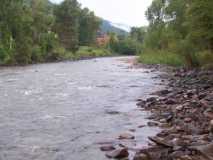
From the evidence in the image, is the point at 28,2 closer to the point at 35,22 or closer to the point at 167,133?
the point at 35,22

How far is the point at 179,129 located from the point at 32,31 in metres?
54.3

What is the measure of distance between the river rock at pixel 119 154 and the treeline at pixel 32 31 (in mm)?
47352

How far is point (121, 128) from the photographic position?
12.5 metres

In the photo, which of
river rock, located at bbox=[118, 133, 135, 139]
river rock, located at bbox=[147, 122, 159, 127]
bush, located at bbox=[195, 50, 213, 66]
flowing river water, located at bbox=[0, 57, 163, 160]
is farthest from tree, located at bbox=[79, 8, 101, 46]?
river rock, located at bbox=[118, 133, 135, 139]

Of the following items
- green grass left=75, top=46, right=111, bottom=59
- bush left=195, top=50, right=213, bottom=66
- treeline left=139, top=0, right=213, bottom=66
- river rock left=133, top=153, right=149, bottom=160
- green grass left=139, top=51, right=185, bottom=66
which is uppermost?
treeline left=139, top=0, right=213, bottom=66

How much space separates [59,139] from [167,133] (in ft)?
9.82

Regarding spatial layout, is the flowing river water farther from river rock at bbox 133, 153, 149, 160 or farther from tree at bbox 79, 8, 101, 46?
tree at bbox 79, 8, 101, 46

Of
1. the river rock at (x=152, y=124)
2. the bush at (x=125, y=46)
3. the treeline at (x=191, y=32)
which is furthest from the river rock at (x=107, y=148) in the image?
the bush at (x=125, y=46)

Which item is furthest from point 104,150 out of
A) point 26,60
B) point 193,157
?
point 26,60

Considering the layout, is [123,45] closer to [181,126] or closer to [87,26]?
[87,26]

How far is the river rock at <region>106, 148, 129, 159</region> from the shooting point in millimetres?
9422

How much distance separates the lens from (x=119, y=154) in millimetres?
9445

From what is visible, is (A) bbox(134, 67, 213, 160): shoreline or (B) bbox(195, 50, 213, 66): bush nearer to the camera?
(A) bbox(134, 67, 213, 160): shoreline

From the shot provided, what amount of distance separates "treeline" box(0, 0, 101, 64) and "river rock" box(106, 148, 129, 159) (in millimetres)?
47352
